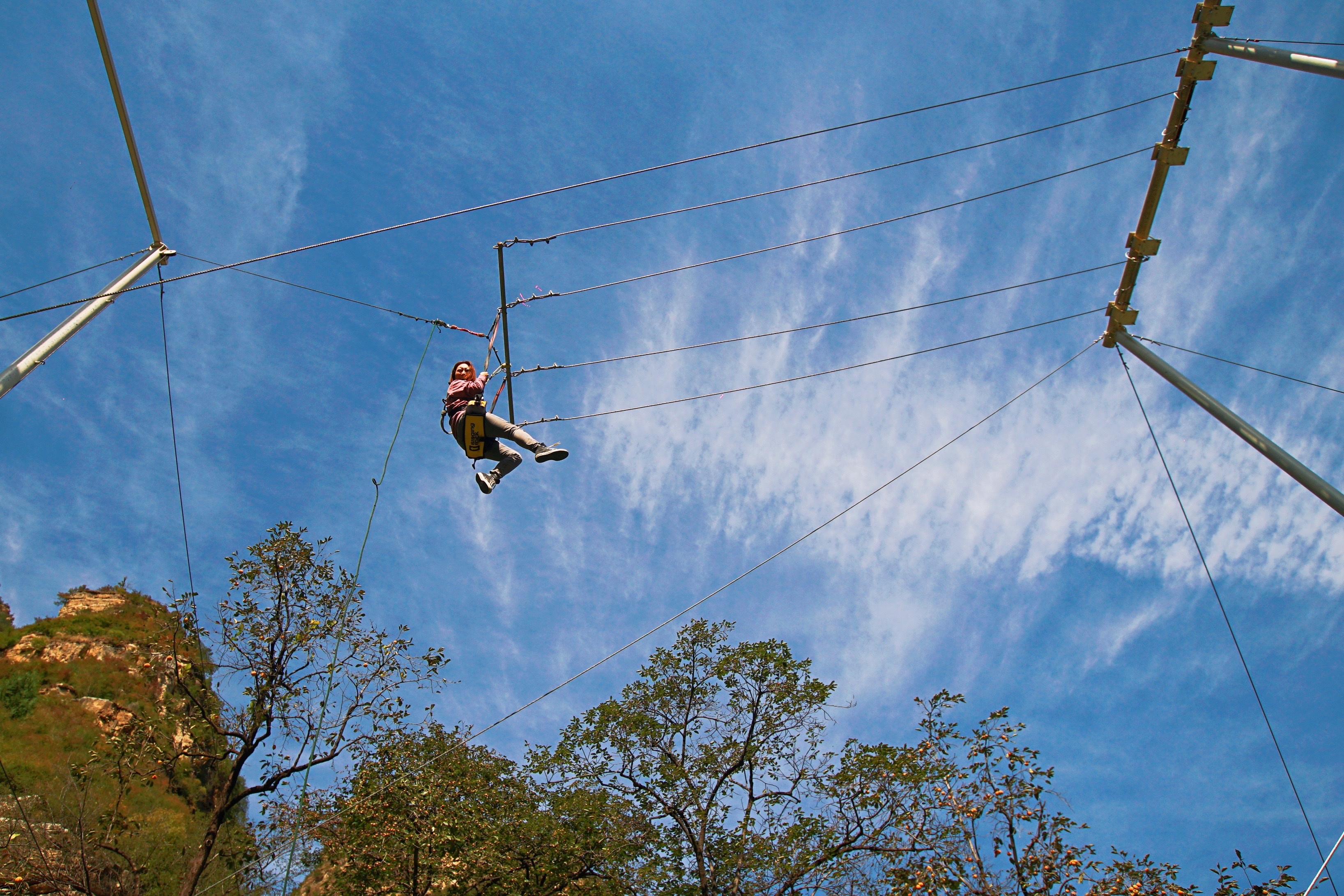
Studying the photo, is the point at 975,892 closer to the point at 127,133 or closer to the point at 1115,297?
the point at 1115,297

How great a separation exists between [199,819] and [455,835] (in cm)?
2170

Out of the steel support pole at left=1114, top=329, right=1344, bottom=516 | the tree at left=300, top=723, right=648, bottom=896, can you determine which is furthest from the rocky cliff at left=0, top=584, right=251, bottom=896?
the steel support pole at left=1114, top=329, right=1344, bottom=516

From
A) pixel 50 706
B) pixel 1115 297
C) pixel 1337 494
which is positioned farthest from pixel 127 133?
pixel 50 706

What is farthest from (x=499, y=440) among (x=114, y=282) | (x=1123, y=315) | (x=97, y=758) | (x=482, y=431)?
(x=97, y=758)

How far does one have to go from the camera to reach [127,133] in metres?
6.31

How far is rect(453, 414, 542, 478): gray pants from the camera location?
8.96m

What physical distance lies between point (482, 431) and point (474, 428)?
85 mm

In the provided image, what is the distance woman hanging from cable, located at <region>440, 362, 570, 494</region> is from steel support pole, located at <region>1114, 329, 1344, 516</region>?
19.1ft

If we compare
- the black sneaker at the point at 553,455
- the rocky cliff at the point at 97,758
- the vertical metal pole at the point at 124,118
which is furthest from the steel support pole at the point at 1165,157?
the rocky cliff at the point at 97,758

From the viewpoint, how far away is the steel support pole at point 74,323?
16.9ft

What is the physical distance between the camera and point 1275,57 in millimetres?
5613

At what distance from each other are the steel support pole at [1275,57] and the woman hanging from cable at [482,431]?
6.80 meters

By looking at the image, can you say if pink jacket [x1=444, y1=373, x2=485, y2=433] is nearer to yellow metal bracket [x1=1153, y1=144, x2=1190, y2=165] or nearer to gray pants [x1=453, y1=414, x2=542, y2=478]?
gray pants [x1=453, y1=414, x2=542, y2=478]

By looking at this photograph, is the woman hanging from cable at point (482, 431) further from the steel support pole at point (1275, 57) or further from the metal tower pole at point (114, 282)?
the steel support pole at point (1275, 57)
